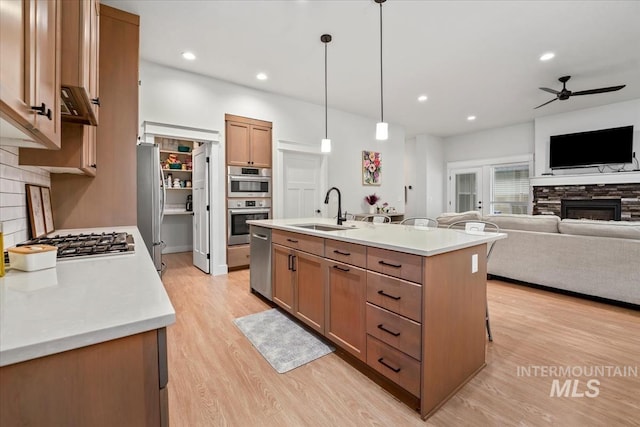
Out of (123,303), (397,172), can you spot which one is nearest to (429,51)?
(397,172)

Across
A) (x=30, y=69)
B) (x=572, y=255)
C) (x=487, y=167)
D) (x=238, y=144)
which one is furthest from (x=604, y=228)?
(x=487, y=167)

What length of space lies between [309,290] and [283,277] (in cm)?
46

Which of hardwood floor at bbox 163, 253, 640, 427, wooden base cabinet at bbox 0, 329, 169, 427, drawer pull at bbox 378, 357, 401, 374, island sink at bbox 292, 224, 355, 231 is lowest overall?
hardwood floor at bbox 163, 253, 640, 427

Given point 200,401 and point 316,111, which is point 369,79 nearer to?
point 316,111

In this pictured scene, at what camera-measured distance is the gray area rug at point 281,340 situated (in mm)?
2020

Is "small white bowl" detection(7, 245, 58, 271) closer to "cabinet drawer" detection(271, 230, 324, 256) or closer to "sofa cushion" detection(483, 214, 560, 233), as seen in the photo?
"cabinet drawer" detection(271, 230, 324, 256)

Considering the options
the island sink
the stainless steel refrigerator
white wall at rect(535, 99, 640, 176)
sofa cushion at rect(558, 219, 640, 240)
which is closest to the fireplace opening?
white wall at rect(535, 99, 640, 176)

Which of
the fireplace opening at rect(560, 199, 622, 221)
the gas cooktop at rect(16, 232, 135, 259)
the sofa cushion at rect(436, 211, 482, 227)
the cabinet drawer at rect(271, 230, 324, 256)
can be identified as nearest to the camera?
the gas cooktop at rect(16, 232, 135, 259)

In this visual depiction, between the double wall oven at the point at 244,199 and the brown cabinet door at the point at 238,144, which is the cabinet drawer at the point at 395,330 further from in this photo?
the brown cabinet door at the point at 238,144

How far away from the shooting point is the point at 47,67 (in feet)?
2.99

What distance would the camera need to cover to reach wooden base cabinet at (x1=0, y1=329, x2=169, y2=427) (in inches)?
21.9

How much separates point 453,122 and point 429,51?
382 cm

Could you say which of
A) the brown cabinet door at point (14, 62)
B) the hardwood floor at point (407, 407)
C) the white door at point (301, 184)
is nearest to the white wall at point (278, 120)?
the white door at point (301, 184)

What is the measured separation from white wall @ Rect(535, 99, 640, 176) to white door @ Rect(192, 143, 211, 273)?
7026mm
